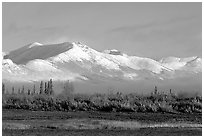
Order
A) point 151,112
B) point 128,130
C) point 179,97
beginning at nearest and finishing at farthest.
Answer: point 128,130, point 151,112, point 179,97

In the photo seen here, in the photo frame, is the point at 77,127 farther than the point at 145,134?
Yes

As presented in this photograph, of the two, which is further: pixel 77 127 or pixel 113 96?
pixel 113 96

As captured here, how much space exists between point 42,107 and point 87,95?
676 cm

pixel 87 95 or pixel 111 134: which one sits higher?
pixel 87 95

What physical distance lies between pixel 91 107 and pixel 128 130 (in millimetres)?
21044

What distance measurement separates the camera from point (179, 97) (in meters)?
51.3

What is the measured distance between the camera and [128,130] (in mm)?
26609

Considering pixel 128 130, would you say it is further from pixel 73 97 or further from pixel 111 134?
pixel 73 97

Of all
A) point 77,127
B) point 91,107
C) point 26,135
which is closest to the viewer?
point 26,135

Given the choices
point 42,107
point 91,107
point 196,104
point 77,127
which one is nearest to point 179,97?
point 196,104

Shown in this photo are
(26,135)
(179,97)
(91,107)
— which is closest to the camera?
(26,135)

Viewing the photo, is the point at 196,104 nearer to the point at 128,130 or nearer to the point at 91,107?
the point at 91,107

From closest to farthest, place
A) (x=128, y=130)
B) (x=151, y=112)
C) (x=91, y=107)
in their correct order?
(x=128, y=130) < (x=151, y=112) < (x=91, y=107)

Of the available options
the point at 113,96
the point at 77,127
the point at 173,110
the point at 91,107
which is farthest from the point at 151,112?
the point at 77,127
